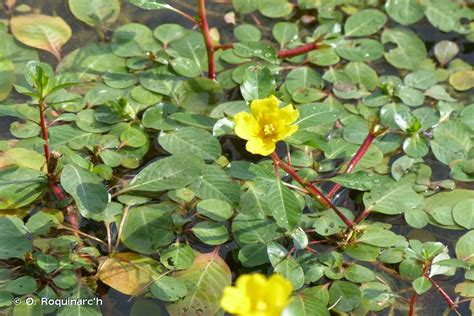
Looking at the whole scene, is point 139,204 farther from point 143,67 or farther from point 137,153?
point 143,67

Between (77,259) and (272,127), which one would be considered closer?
(272,127)

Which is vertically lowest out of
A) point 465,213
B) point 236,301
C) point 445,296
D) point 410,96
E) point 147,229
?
point 445,296

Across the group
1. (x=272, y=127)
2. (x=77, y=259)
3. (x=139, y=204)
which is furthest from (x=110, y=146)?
(x=272, y=127)

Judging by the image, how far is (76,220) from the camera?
2924 millimetres

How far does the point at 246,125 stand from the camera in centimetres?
254

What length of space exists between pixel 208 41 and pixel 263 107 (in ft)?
2.93

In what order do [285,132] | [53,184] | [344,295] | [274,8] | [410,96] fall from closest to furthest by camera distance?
[285,132]
[344,295]
[53,184]
[410,96]
[274,8]

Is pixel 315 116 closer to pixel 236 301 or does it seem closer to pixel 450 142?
pixel 450 142

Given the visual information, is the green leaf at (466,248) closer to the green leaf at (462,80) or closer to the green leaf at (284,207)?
the green leaf at (284,207)

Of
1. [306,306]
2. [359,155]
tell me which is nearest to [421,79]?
[359,155]

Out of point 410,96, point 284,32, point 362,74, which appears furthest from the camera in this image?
point 284,32

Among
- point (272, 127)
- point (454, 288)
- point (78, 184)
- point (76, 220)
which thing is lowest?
point (454, 288)

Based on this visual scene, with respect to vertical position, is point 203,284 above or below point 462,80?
below

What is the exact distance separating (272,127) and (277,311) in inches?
35.8
